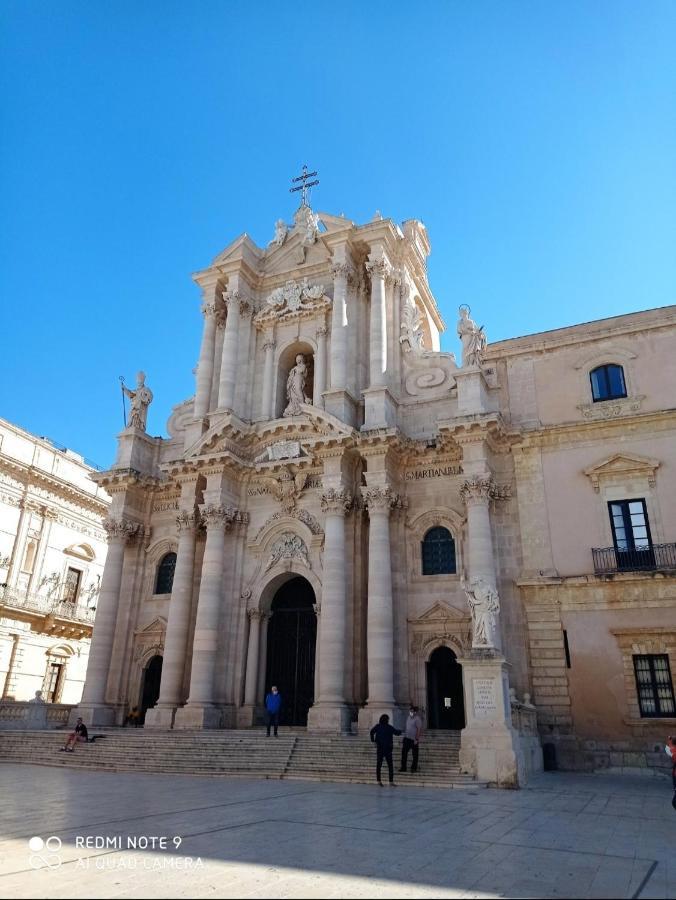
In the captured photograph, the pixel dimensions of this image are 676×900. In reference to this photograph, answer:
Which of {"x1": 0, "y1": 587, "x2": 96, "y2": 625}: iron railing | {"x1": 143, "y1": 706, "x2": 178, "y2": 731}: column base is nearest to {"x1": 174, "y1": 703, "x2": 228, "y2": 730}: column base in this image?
{"x1": 143, "y1": 706, "x2": 178, "y2": 731}: column base

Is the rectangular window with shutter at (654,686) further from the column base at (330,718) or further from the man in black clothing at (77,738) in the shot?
the man in black clothing at (77,738)

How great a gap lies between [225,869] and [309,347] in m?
22.9

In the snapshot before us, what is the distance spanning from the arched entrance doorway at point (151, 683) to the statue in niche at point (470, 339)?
1609 cm

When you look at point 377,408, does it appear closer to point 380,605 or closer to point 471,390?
point 471,390

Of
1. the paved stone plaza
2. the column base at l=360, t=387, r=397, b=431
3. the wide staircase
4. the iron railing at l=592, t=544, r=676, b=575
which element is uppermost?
the column base at l=360, t=387, r=397, b=431

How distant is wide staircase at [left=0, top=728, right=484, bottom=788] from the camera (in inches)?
605

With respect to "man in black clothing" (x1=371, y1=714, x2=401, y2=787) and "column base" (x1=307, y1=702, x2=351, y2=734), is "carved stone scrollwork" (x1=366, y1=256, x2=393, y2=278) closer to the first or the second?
"column base" (x1=307, y1=702, x2=351, y2=734)

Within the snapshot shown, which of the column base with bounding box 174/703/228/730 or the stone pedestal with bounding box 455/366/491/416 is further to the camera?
the stone pedestal with bounding box 455/366/491/416

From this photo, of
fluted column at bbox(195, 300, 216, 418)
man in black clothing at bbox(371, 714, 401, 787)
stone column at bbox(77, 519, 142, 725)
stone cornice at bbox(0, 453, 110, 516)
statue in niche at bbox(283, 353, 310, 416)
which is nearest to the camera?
man in black clothing at bbox(371, 714, 401, 787)

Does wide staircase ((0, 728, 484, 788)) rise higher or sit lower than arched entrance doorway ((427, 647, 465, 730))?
lower

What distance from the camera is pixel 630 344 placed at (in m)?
22.2

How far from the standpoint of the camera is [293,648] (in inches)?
942

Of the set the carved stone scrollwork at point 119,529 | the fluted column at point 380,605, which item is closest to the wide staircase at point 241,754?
the fluted column at point 380,605

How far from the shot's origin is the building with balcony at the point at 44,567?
32.0 m
